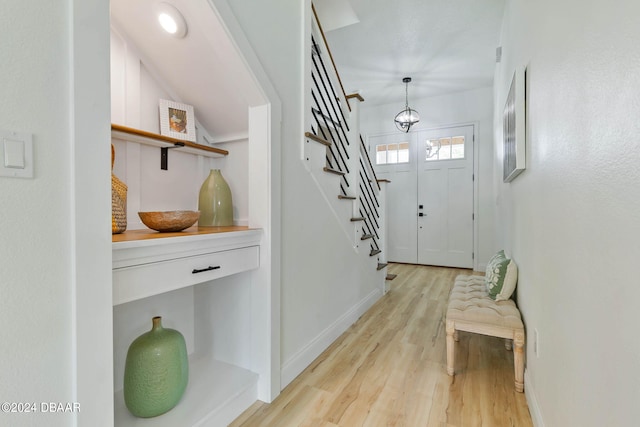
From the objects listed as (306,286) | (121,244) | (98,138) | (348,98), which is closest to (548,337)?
(306,286)

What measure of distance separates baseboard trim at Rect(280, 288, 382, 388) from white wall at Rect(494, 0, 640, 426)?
1238 mm

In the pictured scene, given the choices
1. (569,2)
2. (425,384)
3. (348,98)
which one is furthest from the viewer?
(348,98)

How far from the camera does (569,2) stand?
1.03 meters

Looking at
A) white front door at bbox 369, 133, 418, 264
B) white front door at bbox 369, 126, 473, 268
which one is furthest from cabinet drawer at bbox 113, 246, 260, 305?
white front door at bbox 369, 133, 418, 264

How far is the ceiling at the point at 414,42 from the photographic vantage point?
2.88 metres

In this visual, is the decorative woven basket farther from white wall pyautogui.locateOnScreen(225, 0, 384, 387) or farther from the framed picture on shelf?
white wall pyautogui.locateOnScreen(225, 0, 384, 387)

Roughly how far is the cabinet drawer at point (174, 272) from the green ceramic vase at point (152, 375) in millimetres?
331

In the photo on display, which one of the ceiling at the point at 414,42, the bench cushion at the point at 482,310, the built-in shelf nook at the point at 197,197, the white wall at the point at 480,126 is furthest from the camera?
the white wall at the point at 480,126

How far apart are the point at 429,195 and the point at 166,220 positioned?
4723 mm

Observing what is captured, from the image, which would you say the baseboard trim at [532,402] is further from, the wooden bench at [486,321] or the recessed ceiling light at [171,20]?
the recessed ceiling light at [171,20]

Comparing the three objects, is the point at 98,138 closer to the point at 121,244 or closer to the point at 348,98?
the point at 121,244

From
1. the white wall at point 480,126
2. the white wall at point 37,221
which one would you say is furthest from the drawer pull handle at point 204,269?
the white wall at point 480,126

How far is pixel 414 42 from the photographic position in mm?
3443

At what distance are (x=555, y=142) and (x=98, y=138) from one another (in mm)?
1626
